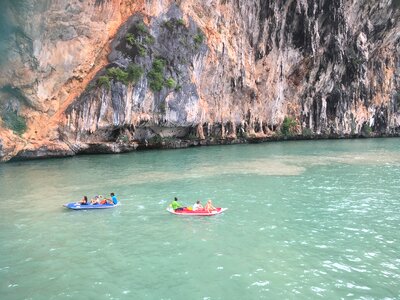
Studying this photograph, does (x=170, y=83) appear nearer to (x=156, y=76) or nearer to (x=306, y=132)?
(x=156, y=76)

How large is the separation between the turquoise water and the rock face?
1035 centimetres

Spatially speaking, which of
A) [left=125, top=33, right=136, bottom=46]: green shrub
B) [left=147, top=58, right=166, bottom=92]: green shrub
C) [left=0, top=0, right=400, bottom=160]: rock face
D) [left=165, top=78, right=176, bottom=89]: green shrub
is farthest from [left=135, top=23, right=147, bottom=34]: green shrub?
[left=165, top=78, right=176, bottom=89]: green shrub

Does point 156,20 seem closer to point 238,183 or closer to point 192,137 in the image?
point 192,137

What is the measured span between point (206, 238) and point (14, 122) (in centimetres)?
2443

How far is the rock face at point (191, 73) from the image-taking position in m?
32.5

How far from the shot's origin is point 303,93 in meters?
60.1

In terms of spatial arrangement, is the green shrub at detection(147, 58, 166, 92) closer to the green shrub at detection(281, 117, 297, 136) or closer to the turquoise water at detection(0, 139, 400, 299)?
the turquoise water at detection(0, 139, 400, 299)

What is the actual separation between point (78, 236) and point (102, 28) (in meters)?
27.7

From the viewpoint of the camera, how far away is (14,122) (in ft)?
103

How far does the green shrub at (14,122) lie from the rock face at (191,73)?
0.09 metres

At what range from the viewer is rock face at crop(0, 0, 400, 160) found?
32.5 metres

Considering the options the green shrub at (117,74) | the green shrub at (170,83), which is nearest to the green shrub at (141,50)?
the green shrub at (117,74)

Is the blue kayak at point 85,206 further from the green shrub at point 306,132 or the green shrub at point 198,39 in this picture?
the green shrub at point 306,132

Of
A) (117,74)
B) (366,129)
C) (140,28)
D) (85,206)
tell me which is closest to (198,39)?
(140,28)
